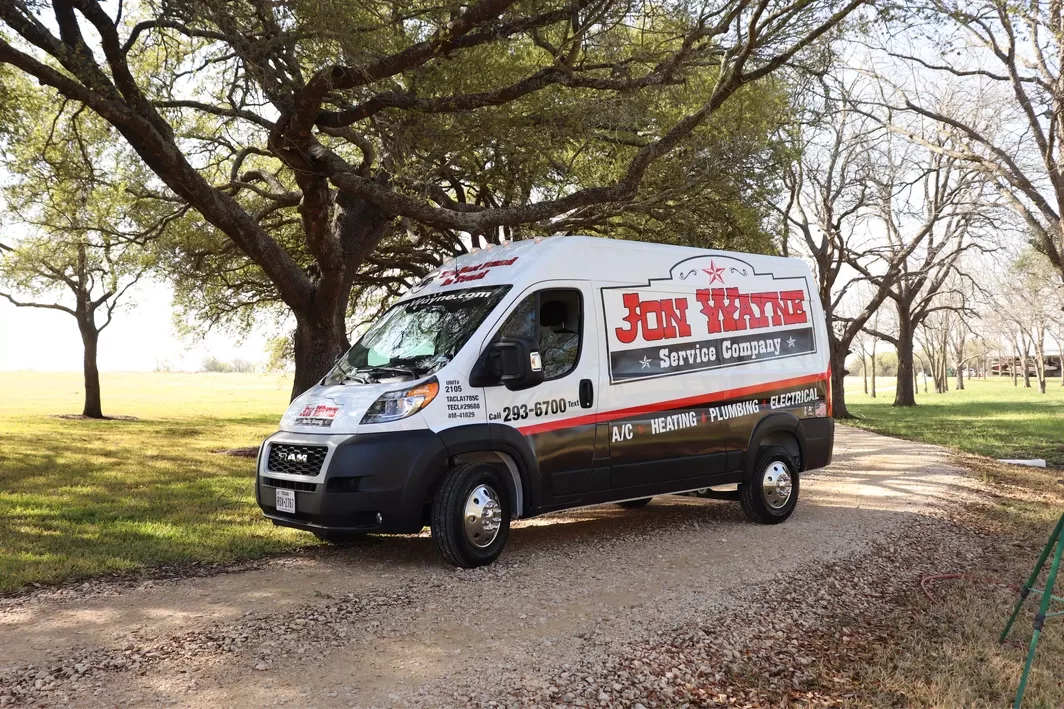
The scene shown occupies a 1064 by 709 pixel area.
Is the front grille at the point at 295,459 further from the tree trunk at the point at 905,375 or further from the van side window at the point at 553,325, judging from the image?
the tree trunk at the point at 905,375

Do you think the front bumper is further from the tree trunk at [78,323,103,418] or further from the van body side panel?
the tree trunk at [78,323,103,418]

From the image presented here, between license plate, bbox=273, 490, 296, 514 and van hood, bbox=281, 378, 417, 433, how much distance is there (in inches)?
20.0

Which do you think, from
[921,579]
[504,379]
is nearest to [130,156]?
[504,379]

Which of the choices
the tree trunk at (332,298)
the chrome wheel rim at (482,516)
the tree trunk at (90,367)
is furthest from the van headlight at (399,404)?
the tree trunk at (90,367)

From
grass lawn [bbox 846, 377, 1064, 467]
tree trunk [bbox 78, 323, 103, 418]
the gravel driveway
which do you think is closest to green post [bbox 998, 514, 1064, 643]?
the gravel driveway

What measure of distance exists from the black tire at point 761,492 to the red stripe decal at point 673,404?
69 centimetres

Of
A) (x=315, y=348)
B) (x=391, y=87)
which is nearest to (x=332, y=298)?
(x=315, y=348)

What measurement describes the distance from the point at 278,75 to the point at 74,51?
7.96 feet

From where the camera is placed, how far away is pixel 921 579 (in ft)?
23.1

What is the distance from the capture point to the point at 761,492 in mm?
8891

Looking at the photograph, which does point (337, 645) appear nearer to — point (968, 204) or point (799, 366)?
point (799, 366)

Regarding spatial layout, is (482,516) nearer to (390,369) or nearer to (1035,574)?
(390,369)

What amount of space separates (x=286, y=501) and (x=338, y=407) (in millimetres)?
891

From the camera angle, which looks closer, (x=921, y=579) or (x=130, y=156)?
(x=921, y=579)
